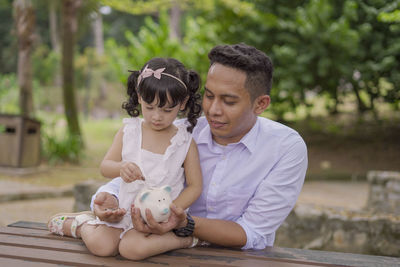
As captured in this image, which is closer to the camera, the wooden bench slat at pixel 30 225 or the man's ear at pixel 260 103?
the man's ear at pixel 260 103

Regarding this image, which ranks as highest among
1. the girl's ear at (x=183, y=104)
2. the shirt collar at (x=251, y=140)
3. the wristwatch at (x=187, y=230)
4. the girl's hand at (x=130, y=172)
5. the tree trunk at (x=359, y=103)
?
the tree trunk at (x=359, y=103)

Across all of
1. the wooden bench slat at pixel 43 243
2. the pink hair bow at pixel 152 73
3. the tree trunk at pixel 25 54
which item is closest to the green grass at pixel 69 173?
the tree trunk at pixel 25 54

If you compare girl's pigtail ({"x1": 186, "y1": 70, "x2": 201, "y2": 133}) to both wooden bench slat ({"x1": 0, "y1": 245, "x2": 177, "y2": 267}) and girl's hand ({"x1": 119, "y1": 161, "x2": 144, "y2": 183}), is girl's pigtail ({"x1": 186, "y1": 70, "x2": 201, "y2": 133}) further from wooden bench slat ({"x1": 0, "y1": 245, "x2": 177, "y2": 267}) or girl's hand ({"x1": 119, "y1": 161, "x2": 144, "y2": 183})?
wooden bench slat ({"x1": 0, "y1": 245, "x2": 177, "y2": 267})

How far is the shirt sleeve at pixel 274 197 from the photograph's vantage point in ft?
7.38

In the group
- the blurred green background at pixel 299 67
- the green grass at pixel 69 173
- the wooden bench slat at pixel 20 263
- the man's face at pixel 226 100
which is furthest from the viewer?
the blurred green background at pixel 299 67

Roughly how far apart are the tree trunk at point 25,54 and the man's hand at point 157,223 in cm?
887

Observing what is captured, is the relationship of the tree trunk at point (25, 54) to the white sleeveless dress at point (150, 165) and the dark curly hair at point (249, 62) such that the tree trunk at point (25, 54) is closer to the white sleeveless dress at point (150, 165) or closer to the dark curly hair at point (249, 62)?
the white sleeveless dress at point (150, 165)

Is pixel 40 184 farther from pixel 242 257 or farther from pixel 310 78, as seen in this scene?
pixel 242 257

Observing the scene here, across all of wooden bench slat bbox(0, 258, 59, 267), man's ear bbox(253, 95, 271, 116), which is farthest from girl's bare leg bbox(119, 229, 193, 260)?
Answer: man's ear bbox(253, 95, 271, 116)

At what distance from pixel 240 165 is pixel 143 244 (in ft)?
2.24

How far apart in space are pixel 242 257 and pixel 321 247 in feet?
9.94

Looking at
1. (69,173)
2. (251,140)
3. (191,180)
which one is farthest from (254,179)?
(69,173)

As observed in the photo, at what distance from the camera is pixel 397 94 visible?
29.1 ft

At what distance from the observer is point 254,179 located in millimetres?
2340
